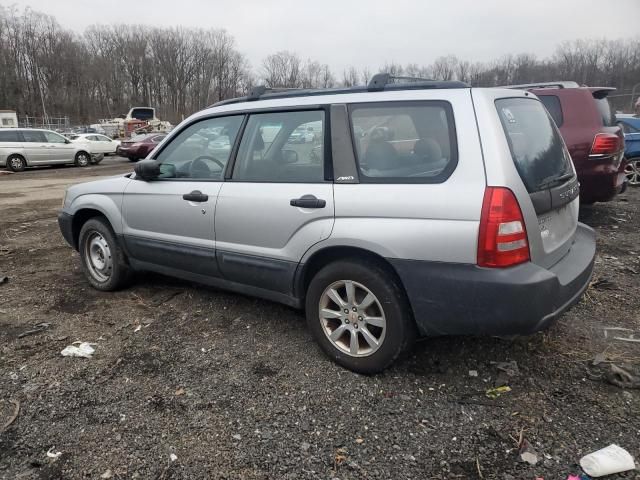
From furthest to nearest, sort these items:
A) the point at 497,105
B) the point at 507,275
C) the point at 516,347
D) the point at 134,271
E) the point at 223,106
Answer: the point at 134,271
the point at 223,106
the point at 516,347
the point at 497,105
the point at 507,275

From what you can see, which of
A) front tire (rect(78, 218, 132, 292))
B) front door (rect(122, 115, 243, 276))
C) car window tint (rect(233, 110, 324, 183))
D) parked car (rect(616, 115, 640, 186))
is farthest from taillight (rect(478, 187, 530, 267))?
parked car (rect(616, 115, 640, 186))

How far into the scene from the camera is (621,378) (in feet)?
9.18

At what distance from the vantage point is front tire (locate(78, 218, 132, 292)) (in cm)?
438

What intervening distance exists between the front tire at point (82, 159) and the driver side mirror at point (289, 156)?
21.6 metres

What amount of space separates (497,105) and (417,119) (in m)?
0.45

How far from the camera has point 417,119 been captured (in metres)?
2.72

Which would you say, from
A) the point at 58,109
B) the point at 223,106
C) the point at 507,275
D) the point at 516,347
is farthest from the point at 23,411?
the point at 58,109

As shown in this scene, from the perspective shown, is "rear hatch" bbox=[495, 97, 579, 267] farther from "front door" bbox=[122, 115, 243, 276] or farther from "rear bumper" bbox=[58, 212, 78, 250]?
"rear bumper" bbox=[58, 212, 78, 250]

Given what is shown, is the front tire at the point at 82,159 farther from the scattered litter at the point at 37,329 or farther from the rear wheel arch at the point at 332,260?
the rear wheel arch at the point at 332,260

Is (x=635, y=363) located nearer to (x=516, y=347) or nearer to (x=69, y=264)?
(x=516, y=347)

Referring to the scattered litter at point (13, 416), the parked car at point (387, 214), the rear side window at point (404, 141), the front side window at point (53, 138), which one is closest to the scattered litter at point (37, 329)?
the scattered litter at point (13, 416)

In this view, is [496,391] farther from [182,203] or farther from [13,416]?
[13,416]

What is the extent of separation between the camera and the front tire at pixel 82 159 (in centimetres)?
2181

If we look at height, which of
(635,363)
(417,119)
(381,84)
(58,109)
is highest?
(58,109)
